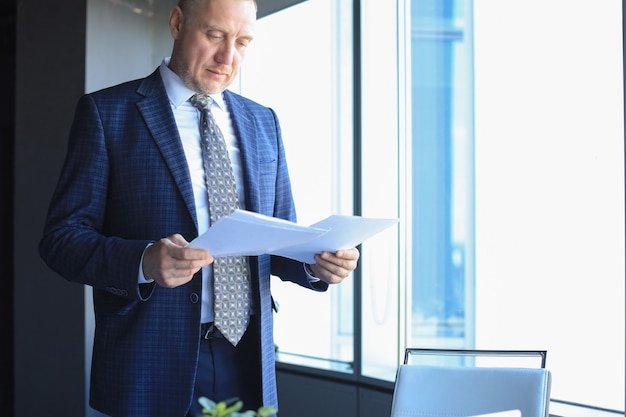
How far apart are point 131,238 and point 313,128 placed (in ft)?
7.58

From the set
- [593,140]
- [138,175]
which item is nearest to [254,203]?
[138,175]

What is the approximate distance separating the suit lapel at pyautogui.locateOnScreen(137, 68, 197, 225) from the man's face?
0.09m

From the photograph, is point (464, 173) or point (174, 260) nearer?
point (174, 260)

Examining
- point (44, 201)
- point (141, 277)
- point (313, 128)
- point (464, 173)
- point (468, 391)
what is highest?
point (313, 128)

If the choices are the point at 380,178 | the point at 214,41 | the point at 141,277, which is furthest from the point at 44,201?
the point at 141,277

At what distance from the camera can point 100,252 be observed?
1871 mm

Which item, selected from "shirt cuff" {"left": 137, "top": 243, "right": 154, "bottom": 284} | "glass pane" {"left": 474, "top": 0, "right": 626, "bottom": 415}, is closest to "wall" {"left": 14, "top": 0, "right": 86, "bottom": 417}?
"glass pane" {"left": 474, "top": 0, "right": 626, "bottom": 415}

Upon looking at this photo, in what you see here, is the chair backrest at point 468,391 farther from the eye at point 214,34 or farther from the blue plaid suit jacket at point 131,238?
the eye at point 214,34

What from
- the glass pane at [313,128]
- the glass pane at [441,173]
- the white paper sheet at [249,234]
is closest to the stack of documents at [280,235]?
the white paper sheet at [249,234]

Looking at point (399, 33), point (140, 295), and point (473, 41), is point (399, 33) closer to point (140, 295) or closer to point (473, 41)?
point (473, 41)

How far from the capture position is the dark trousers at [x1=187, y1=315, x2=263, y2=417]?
2.01m

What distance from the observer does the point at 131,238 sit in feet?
6.59

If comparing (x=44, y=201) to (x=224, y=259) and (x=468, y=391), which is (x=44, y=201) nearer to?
(x=224, y=259)

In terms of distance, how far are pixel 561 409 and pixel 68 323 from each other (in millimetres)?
2741
